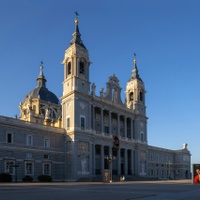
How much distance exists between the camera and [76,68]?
227 feet

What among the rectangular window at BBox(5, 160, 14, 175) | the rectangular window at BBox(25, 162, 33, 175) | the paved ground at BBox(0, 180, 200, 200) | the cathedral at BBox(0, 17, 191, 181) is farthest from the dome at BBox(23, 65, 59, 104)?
the paved ground at BBox(0, 180, 200, 200)

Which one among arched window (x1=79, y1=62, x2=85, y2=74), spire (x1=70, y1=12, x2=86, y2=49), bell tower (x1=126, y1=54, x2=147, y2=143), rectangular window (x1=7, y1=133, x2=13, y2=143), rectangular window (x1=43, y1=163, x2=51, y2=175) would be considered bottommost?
rectangular window (x1=43, y1=163, x2=51, y2=175)

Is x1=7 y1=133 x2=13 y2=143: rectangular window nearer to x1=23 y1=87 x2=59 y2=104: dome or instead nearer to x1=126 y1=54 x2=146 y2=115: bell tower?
x1=126 y1=54 x2=146 y2=115: bell tower

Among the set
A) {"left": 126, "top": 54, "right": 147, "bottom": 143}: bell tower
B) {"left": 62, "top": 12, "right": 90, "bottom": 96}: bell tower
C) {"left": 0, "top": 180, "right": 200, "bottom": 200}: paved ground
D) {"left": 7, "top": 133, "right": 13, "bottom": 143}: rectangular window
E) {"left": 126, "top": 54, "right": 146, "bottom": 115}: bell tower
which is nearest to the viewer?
{"left": 0, "top": 180, "right": 200, "bottom": 200}: paved ground

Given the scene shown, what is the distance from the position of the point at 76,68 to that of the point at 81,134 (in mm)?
14726

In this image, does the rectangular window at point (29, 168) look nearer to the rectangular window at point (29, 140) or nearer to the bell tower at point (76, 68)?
the rectangular window at point (29, 140)

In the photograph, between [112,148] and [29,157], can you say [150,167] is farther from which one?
[29,157]

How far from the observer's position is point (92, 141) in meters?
70.2

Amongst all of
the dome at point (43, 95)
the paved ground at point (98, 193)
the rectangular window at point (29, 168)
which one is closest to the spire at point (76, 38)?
the rectangular window at point (29, 168)

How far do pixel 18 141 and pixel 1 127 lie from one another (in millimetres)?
4668

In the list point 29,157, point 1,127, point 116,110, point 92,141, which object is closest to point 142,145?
point 116,110

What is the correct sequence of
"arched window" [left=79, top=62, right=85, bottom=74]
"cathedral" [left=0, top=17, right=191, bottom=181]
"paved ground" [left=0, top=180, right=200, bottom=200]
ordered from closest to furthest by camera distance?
"paved ground" [left=0, top=180, right=200, bottom=200]
"cathedral" [left=0, top=17, right=191, bottom=181]
"arched window" [left=79, top=62, right=85, bottom=74]

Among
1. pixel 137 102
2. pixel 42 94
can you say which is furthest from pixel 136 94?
pixel 42 94

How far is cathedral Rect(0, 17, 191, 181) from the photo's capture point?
58906 mm
